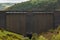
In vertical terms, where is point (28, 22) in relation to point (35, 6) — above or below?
below

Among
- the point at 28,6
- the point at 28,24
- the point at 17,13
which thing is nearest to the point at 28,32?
the point at 28,24

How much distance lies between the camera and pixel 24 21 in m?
8.60

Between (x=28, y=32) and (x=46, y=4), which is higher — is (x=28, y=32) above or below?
below

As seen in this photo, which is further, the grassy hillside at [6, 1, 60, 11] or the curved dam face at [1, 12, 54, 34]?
the grassy hillside at [6, 1, 60, 11]

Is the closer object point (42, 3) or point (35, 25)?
point (35, 25)

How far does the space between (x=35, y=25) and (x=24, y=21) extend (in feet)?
1.58

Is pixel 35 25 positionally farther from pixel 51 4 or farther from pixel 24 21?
pixel 51 4

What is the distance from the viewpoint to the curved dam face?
859 cm

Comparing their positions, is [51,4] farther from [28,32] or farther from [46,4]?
[28,32]

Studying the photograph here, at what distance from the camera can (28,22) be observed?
8.62m

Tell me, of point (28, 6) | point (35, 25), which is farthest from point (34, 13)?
point (28, 6)

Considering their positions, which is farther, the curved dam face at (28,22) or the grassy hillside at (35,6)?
the grassy hillside at (35,6)

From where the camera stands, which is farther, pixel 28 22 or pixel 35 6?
pixel 35 6

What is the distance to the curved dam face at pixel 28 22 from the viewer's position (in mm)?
8594
